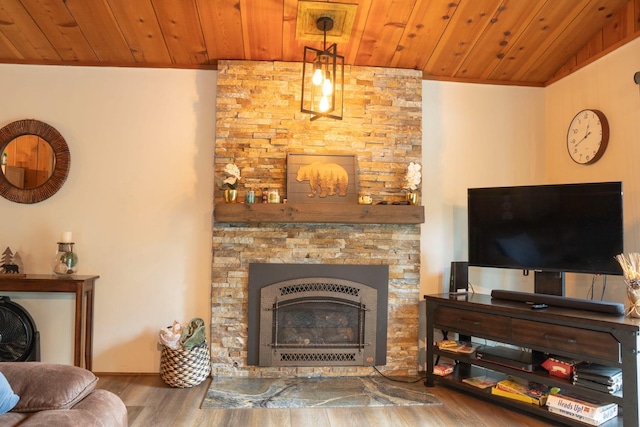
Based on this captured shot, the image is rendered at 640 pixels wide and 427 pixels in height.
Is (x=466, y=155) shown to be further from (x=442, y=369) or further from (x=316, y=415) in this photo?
(x=316, y=415)

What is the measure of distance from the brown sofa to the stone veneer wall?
1.63m

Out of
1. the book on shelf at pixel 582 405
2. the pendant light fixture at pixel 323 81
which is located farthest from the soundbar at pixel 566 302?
the pendant light fixture at pixel 323 81

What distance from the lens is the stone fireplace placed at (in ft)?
11.1

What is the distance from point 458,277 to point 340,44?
1.92 meters

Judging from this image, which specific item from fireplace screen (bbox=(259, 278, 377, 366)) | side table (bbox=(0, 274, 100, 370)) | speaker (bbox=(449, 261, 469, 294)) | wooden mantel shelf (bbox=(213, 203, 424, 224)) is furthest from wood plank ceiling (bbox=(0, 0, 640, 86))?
fireplace screen (bbox=(259, 278, 377, 366))

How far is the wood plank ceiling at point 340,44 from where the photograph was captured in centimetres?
294

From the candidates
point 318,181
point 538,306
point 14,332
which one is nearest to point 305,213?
point 318,181

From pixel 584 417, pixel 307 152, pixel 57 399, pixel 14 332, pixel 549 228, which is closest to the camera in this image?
pixel 57 399

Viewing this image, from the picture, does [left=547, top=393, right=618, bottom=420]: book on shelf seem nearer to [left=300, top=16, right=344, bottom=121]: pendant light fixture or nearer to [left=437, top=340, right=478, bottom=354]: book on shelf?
[left=437, top=340, right=478, bottom=354]: book on shelf

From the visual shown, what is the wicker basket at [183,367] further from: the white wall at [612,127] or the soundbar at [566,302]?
the white wall at [612,127]

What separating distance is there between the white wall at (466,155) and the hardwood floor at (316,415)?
1.05 metres

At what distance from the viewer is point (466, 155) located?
3756mm

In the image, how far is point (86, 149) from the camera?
11.5ft

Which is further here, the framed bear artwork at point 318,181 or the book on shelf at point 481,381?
the framed bear artwork at point 318,181
